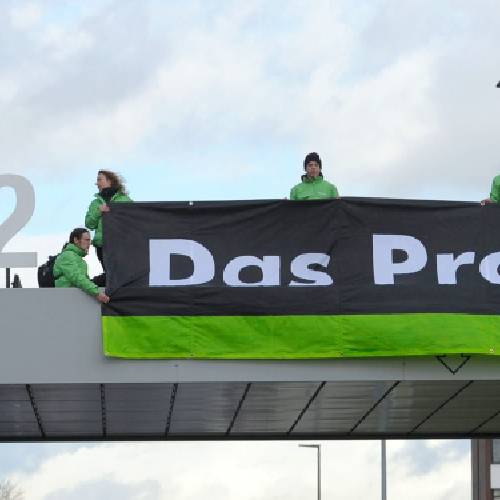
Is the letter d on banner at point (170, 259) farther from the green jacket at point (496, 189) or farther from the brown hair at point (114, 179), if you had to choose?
the green jacket at point (496, 189)

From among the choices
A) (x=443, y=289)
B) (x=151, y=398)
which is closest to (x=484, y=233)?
(x=443, y=289)

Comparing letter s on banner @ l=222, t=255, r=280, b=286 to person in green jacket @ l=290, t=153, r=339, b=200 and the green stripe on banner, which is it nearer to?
the green stripe on banner

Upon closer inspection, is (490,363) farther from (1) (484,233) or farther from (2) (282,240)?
(2) (282,240)

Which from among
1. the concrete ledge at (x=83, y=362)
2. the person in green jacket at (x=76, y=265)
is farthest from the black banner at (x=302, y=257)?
the concrete ledge at (x=83, y=362)

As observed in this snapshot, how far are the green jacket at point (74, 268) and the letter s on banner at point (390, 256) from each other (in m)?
3.15

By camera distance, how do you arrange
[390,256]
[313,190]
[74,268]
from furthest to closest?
[313,190] < [390,256] < [74,268]

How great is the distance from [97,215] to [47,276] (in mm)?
899

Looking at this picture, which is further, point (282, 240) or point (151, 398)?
point (151, 398)

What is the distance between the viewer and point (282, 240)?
15.7m

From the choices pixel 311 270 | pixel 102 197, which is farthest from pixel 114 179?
pixel 311 270

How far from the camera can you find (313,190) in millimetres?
16047

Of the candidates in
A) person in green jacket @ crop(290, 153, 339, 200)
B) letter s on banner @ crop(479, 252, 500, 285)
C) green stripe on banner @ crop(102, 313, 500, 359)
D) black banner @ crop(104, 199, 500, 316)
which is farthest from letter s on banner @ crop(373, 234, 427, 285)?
person in green jacket @ crop(290, 153, 339, 200)

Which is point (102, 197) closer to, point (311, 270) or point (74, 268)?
point (74, 268)

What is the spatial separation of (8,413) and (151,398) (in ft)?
7.71
